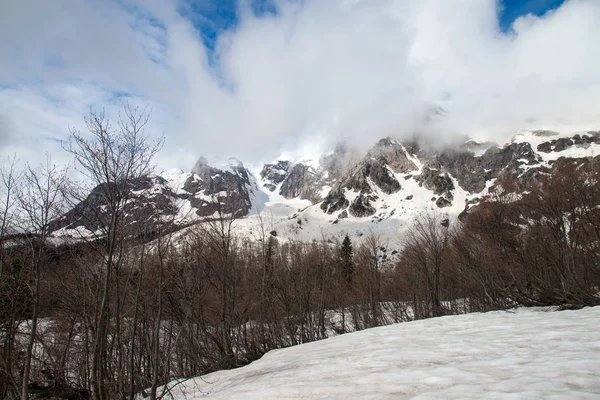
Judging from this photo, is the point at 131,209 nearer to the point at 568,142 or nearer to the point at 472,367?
the point at 472,367

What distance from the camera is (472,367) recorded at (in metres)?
4.05

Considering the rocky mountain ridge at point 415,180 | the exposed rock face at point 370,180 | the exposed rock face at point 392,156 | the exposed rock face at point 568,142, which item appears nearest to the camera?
the rocky mountain ridge at point 415,180

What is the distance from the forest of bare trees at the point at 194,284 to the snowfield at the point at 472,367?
3235mm

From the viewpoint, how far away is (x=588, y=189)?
1300cm

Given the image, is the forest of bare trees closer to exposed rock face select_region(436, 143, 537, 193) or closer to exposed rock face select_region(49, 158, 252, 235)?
exposed rock face select_region(49, 158, 252, 235)

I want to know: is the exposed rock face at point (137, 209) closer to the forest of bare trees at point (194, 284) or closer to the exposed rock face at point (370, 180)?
the forest of bare trees at point (194, 284)

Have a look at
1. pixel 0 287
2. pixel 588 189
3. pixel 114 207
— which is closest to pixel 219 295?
pixel 0 287

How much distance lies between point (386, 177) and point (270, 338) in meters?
160

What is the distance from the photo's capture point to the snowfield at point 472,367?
316cm

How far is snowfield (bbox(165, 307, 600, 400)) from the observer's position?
316 centimetres

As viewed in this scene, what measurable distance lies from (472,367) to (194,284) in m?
11.6

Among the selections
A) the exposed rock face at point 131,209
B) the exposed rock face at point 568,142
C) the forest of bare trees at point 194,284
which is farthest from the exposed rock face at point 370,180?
the exposed rock face at point 131,209

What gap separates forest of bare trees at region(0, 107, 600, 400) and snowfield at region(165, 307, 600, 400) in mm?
3235

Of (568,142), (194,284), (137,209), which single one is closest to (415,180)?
(568,142)
